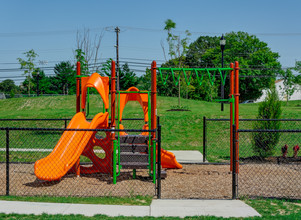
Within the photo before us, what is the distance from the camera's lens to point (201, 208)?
562 cm

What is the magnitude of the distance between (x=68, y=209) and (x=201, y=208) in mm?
2087

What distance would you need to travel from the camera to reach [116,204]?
5.91 meters

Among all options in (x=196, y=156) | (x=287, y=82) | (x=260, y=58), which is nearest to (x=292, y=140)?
(x=196, y=156)

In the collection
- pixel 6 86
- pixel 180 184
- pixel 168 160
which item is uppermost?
pixel 6 86

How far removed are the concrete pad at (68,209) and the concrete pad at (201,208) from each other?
0.28 m

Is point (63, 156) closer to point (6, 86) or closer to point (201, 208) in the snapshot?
point (201, 208)

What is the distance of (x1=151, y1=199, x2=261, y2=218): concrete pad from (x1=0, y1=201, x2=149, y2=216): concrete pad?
0.93ft

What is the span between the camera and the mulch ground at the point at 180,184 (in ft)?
22.7

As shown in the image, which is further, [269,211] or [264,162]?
[264,162]

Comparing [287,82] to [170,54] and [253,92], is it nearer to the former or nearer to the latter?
[253,92]

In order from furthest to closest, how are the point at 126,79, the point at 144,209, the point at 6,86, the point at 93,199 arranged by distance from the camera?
the point at 6,86, the point at 126,79, the point at 93,199, the point at 144,209

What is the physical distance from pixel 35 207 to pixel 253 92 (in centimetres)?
5656

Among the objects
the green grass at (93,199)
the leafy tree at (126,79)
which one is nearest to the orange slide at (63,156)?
the green grass at (93,199)

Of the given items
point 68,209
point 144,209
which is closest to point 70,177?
point 68,209
